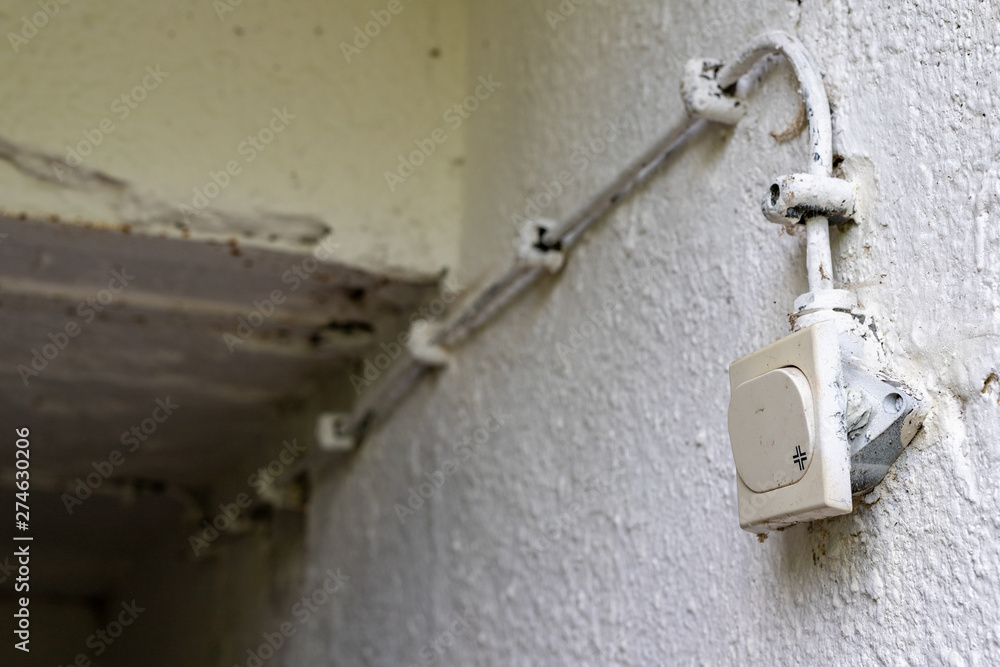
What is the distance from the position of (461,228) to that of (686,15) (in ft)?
2.16

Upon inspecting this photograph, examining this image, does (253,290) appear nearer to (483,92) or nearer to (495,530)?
(483,92)

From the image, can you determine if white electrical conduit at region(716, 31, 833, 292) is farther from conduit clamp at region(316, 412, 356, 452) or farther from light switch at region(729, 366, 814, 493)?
conduit clamp at region(316, 412, 356, 452)

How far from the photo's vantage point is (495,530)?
1.26m

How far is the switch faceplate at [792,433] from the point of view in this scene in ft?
1.91

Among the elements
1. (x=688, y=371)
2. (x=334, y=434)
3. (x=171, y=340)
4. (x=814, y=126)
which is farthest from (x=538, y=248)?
(x=171, y=340)

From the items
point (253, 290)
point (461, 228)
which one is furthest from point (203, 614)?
point (461, 228)

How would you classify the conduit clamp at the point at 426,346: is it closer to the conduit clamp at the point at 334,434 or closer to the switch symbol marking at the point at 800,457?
the conduit clamp at the point at 334,434

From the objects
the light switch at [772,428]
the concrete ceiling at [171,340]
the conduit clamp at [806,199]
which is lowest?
the light switch at [772,428]

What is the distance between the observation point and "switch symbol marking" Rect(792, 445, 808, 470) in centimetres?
59

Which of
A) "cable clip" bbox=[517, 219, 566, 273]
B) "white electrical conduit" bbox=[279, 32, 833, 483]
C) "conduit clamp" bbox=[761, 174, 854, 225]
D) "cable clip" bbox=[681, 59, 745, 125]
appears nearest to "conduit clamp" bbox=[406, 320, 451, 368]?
"white electrical conduit" bbox=[279, 32, 833, 483]

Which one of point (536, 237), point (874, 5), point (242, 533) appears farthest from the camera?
point (242, 533)

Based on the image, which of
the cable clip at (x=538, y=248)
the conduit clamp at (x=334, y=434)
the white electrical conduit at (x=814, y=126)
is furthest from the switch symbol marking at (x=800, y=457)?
the conduit clamp at (x=334, y=434)

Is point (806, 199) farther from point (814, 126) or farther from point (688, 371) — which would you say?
point (688, 371)

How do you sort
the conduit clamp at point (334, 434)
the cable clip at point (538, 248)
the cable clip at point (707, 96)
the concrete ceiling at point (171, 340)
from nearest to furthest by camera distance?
the cable clip at point (707, 96) < the cable clip at point (538, 248) < the concrete ceiling at point (171, 340) < the conduit clamp at point (334, 434)
